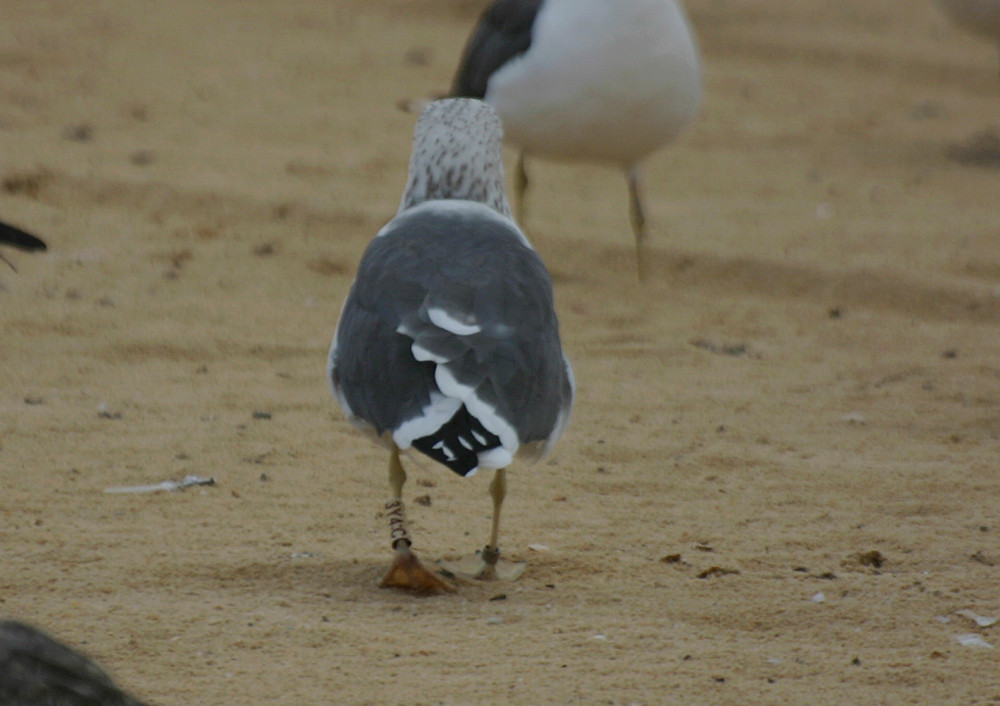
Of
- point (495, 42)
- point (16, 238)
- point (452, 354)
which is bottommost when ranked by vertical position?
point (452, 354)

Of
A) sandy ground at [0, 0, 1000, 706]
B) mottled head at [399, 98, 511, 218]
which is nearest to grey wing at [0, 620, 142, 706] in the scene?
sandy ground at [0, 0, 1000, 706]

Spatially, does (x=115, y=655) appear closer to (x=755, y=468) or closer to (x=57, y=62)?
(x=755, y=468)

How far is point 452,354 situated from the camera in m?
3.53

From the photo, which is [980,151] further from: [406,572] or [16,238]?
[16,238]

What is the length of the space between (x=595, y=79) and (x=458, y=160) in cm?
255

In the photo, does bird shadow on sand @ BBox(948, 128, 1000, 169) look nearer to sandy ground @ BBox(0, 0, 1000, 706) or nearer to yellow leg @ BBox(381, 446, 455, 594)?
sandy ground @ BBox(0, 0, 1000, 706)

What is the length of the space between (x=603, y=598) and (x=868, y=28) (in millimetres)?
10986

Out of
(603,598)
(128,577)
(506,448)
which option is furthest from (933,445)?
(128,577)

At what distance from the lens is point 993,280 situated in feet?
24.4

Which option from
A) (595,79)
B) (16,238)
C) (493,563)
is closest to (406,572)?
(493,563)

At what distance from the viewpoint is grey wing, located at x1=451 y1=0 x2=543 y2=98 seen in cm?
726

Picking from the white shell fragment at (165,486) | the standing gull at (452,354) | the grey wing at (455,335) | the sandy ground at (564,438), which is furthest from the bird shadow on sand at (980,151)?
the white shell fragment at (165,486)

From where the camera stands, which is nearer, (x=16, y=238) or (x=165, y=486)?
(x=16, y=238)

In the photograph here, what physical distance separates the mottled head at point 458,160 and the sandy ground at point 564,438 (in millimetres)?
890
